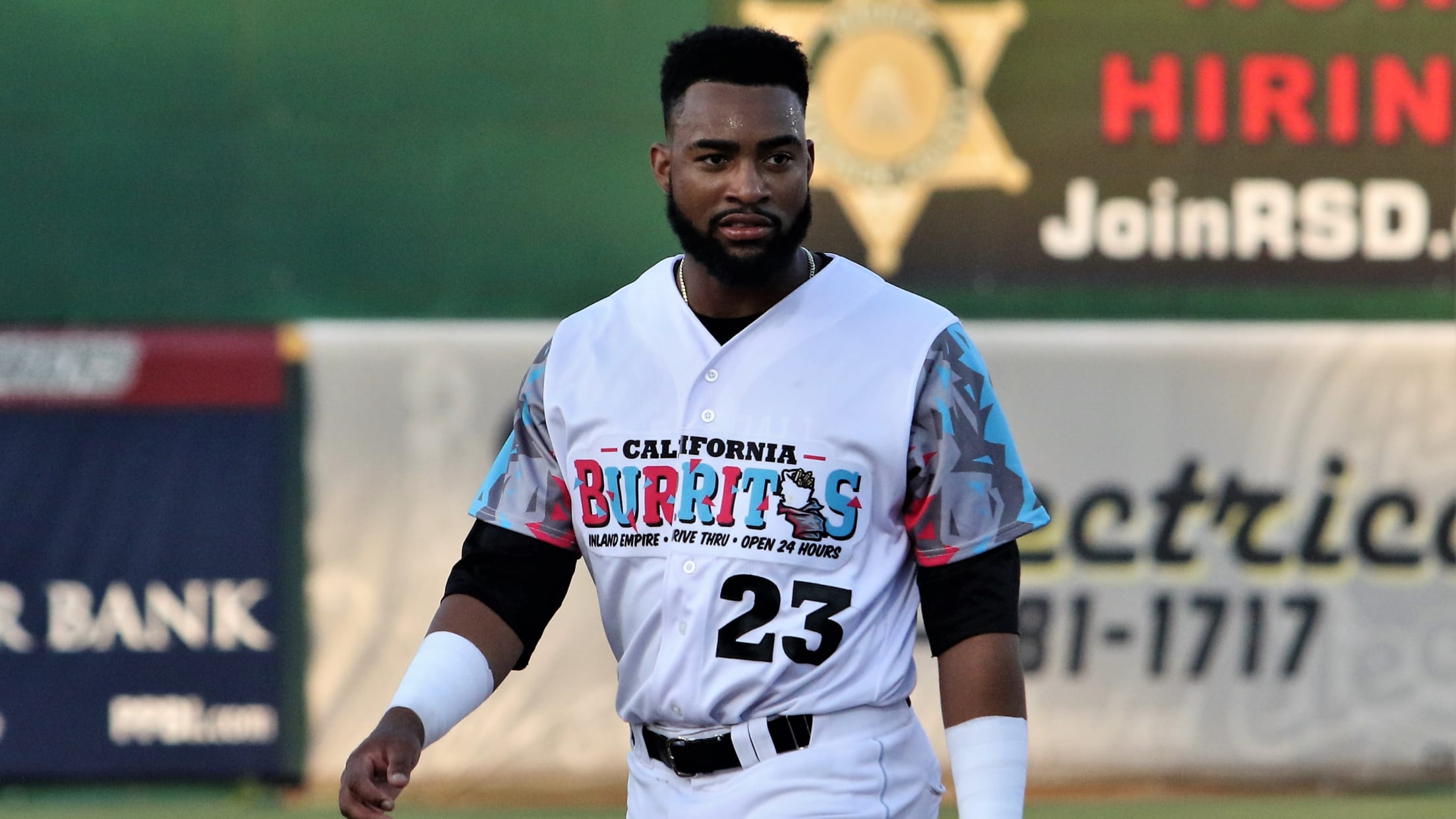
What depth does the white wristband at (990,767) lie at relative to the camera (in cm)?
247

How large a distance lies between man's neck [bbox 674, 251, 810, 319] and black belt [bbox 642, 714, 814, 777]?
62 cm

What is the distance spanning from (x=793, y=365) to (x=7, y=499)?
4.97 m

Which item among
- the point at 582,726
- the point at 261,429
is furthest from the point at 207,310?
the point at 582,726

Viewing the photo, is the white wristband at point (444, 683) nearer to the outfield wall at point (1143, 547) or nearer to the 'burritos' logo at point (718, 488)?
the 'burritos' logo at point (718, 488)

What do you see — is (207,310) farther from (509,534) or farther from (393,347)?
(509,534)

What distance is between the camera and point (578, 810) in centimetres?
689

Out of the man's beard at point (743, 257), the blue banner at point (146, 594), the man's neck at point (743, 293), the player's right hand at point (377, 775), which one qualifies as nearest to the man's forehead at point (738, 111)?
the man's beard at point (743, 257)

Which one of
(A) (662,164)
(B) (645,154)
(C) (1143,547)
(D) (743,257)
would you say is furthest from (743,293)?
(C) (1143,547)

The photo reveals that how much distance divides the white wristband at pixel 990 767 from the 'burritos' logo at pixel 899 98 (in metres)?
4.57

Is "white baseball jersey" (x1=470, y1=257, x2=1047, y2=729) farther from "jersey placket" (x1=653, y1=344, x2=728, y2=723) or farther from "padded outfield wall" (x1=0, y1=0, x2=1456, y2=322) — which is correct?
"padded outfield wall" (x1=0, y1=0, x2=1456, y2=322)

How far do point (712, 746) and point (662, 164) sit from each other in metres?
0.89

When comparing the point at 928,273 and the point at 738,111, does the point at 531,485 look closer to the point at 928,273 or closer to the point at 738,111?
the point at 738,111

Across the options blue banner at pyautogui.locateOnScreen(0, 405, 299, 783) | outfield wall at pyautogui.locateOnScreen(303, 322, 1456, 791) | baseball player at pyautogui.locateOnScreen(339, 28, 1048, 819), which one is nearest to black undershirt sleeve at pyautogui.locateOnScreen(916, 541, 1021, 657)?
baseball player at pyautogui.locateOnScreen(339, 28, 1048, 819)

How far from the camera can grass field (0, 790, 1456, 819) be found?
6.67 metres
